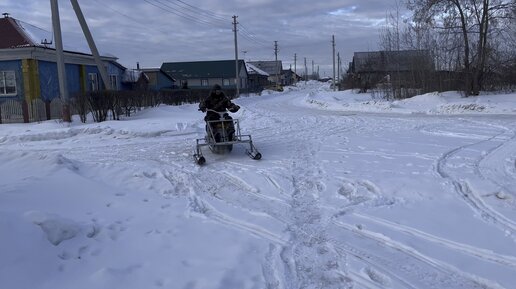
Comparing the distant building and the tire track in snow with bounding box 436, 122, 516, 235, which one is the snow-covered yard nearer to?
the tire track in snow with bounding box 436, 122, 516, 235

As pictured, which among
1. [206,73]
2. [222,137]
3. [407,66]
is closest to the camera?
[222,137]

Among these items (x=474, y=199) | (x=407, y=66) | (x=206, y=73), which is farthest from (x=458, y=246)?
(x=206, y=73)

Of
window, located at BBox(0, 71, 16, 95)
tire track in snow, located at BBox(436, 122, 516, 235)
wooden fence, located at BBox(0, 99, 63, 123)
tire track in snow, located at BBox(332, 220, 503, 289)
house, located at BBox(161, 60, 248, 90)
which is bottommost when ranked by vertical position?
tire track in snow, located at BBox(332, 220, 503, 289)

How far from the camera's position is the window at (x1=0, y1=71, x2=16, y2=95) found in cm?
2781

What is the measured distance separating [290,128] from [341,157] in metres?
7.00

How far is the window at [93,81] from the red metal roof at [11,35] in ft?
21.2

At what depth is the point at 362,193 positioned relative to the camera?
7.85m

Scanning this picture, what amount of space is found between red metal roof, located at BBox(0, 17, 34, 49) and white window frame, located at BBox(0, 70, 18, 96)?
4.74ft

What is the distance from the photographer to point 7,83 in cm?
2803

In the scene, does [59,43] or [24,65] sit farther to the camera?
[24,65]

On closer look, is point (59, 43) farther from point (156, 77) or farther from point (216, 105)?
point (156, 77)

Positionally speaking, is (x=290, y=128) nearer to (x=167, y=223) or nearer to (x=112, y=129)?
(x=112, y=129)

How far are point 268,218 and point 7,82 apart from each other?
84.4 ft

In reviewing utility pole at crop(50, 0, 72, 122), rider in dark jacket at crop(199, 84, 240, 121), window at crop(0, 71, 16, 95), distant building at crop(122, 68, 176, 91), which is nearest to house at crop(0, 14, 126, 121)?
window at crop(0, 71, 16, 95)
